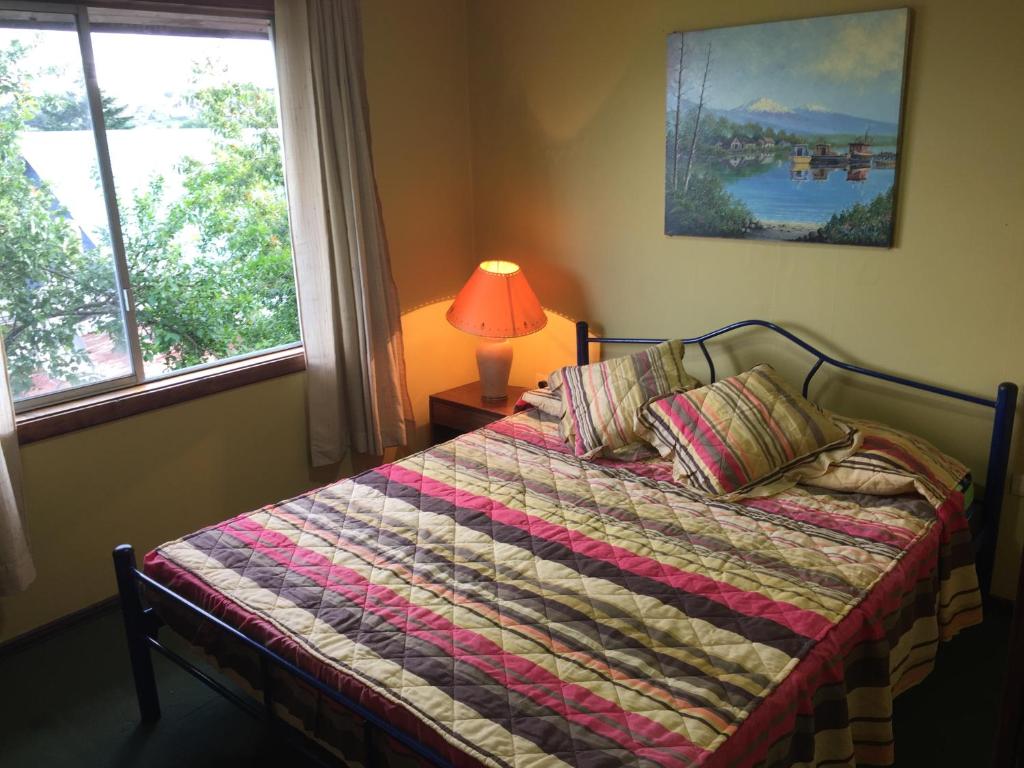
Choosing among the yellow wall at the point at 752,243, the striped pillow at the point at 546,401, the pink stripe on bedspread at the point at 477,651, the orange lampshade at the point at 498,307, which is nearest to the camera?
the pink stripe on bedspread at the point at 477,651

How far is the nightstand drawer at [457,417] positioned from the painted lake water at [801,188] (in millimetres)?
1361

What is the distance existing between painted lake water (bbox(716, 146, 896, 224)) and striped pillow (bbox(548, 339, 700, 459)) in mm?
600

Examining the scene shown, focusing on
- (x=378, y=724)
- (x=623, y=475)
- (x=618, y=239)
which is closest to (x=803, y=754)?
(x=378, y=724)

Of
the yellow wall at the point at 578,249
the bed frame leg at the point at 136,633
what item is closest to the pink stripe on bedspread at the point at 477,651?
the bed frame leg at the point at 136,633

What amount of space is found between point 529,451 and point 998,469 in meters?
1.54

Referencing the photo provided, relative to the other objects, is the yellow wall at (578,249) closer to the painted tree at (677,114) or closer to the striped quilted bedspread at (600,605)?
the painted tree at (677,114)

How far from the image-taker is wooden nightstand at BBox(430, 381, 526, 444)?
3.76 metres

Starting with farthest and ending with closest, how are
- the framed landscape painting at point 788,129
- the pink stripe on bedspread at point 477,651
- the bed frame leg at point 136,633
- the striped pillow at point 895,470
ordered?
1. the framed landscape painting at point 788,129
2. the striped pillow at point 895,470
3. the bed frame leg at point 136,633
4. the pink stripe on bedspread at point 477,651

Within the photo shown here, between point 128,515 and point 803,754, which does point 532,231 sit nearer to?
point 128,515

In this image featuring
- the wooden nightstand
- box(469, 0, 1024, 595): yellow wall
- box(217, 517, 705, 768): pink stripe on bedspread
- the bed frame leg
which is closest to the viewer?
box(217, 517, 705, 768): pink stripe on bedspread

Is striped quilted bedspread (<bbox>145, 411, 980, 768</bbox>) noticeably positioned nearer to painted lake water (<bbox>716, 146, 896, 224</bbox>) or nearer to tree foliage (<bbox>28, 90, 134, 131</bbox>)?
painted lake water (<bbox>716, 146, 896, 224</bbox>)

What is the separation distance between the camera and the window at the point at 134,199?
2795 mm

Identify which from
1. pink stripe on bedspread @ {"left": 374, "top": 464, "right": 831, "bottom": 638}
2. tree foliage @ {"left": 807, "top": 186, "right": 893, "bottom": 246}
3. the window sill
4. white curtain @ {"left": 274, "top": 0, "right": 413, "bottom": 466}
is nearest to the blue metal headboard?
tree foliage @ {"left": 807, "top": 186, "right": 893, "bottom": 246}

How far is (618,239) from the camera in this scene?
11.9ft
